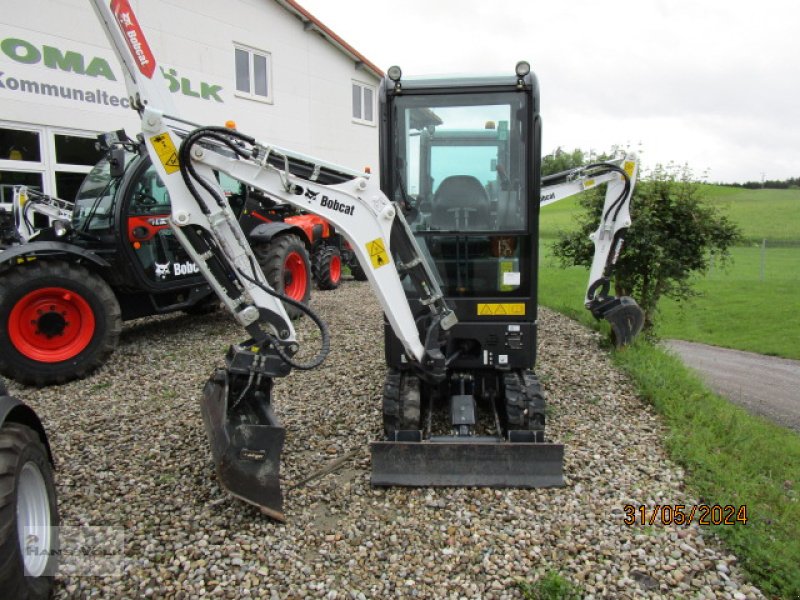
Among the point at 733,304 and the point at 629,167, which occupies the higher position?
the point at 629,167

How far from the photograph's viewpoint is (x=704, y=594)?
2.93 m

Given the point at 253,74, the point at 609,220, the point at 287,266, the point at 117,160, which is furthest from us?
the point at 253,74

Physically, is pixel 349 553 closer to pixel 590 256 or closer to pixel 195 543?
pixel 195 543

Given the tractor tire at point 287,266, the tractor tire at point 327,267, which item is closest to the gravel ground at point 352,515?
the tractor tire at point 287,266

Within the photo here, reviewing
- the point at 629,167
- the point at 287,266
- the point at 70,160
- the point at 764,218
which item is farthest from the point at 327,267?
the point at 764,218

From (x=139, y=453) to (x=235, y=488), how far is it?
4.30 feet

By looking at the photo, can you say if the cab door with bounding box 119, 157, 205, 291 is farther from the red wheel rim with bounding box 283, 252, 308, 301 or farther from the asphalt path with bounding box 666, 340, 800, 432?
the asphalt path with bounding box 666, 340, 800, 432

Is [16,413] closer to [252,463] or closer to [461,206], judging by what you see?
[252,463]

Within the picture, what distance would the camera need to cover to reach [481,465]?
12.8 ft

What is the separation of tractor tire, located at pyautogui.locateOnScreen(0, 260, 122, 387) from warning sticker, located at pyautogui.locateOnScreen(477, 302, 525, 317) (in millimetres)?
3901

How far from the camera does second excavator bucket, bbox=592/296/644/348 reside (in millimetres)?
7203

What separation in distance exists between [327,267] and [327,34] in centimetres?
767

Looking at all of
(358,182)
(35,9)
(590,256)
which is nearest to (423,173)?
(358,182)
